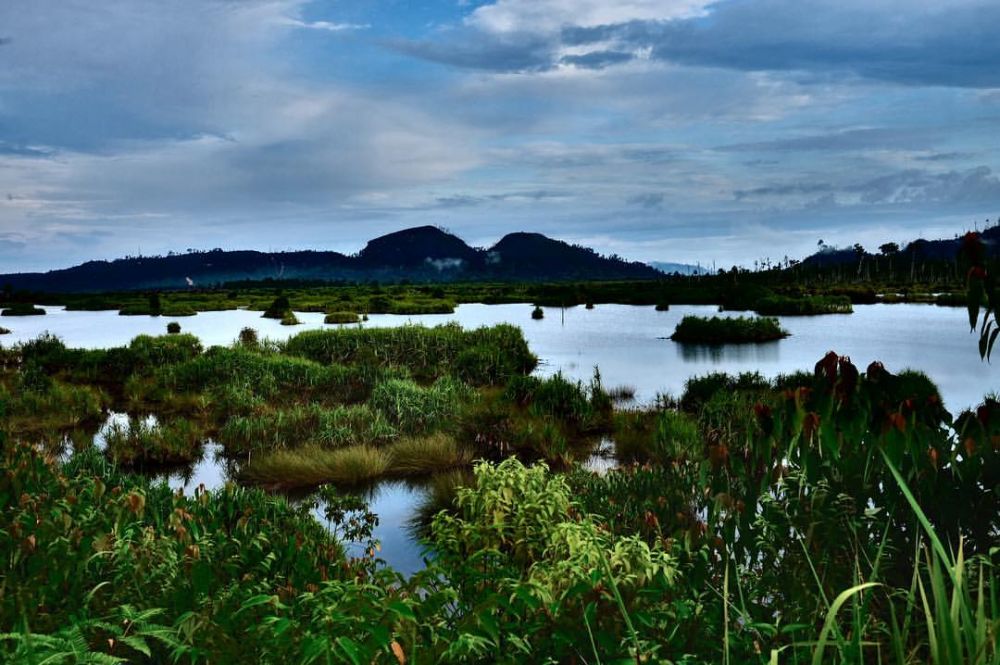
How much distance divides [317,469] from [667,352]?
2693 centimetres

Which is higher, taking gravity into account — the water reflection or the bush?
the bush

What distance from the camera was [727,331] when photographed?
41531mm

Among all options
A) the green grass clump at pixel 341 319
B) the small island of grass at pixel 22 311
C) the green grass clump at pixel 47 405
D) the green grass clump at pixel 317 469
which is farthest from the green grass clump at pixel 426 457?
the small island of grass at pixel 22 311

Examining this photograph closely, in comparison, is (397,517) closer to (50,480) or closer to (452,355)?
(50,480)

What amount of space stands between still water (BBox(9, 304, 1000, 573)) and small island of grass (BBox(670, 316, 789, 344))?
104 centimetres

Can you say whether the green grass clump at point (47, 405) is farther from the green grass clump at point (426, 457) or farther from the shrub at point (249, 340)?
the green grass clump at point (426, 457)

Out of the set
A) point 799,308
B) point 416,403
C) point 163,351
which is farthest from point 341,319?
point 799,308

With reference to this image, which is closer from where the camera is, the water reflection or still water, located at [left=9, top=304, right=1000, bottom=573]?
still water, located at [left=9, top=304, right=1000, bottom=573]

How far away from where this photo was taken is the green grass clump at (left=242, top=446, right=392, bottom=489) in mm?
13250

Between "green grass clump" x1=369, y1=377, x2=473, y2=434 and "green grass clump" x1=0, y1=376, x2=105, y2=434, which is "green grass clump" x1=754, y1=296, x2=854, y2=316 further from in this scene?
"green grass clump" x1=0, y1=376, x2=105, y2=434

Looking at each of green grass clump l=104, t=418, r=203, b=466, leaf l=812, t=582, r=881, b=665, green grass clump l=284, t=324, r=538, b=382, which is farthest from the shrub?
leaf l=812, t=582, r=881, b=665

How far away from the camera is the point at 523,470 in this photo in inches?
301

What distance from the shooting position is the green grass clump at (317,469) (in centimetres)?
1325

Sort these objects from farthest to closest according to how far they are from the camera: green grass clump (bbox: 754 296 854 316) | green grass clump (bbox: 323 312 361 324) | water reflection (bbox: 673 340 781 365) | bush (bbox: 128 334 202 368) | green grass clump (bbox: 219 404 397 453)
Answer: green grass clump (bbox: 754 296 854 316), green grass clump (bbox: 323 312 361 324), water reflection (bbox: 673 340 781 365), bush (bbox: 128 334 202 368), green grass clump (bbox: 219 404 397 453)
